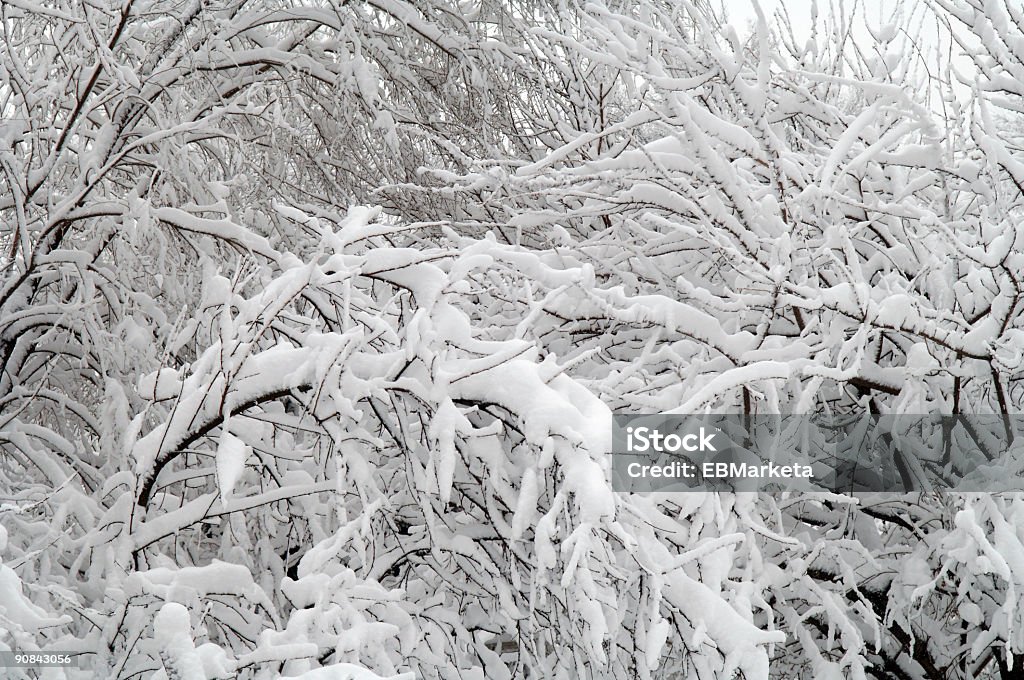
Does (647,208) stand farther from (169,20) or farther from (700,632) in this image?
(169,20)

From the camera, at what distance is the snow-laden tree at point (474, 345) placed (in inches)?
83.7

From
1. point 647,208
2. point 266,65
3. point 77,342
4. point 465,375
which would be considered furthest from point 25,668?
point 266,65

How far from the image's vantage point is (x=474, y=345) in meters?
2.17

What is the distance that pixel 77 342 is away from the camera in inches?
156

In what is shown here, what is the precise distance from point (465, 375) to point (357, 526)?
22.0 inches
